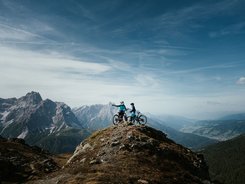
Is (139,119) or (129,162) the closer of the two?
(129,162)

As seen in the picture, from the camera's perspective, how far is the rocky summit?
84.7 feet

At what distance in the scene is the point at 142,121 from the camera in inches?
1976

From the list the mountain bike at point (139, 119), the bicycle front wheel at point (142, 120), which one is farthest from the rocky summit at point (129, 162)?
the bicycle front wheel at point (142, 120)

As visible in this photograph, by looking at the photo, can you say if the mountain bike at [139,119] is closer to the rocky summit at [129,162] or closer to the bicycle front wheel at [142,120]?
the bicycle front wheel at [142,120]

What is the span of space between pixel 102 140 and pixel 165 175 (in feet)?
44.1

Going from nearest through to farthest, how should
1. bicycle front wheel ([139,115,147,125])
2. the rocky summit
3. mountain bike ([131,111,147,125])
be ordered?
the rocky summit → mountain bike ([131,111,147,125]) → bicycle front wheel ([139,115,147,125])

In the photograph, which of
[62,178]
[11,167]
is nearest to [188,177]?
[62,178]

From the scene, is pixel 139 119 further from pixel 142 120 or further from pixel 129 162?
pixel 129 162

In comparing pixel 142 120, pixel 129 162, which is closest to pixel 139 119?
pixel 142 120

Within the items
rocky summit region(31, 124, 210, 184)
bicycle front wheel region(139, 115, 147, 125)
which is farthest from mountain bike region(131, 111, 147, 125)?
rocky summit region(31, 124, 210, 184)

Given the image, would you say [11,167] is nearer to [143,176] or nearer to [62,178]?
[62,178]

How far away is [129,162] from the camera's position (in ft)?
97.2

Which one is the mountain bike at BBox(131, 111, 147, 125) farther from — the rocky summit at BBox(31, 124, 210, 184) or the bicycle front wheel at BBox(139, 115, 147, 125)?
the rocky summit at BBox(31, 124, 210, 184)

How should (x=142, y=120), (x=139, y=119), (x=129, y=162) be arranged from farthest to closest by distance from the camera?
(x=142, y=120) < (x=139, y=119) < (x=129, y=162)
